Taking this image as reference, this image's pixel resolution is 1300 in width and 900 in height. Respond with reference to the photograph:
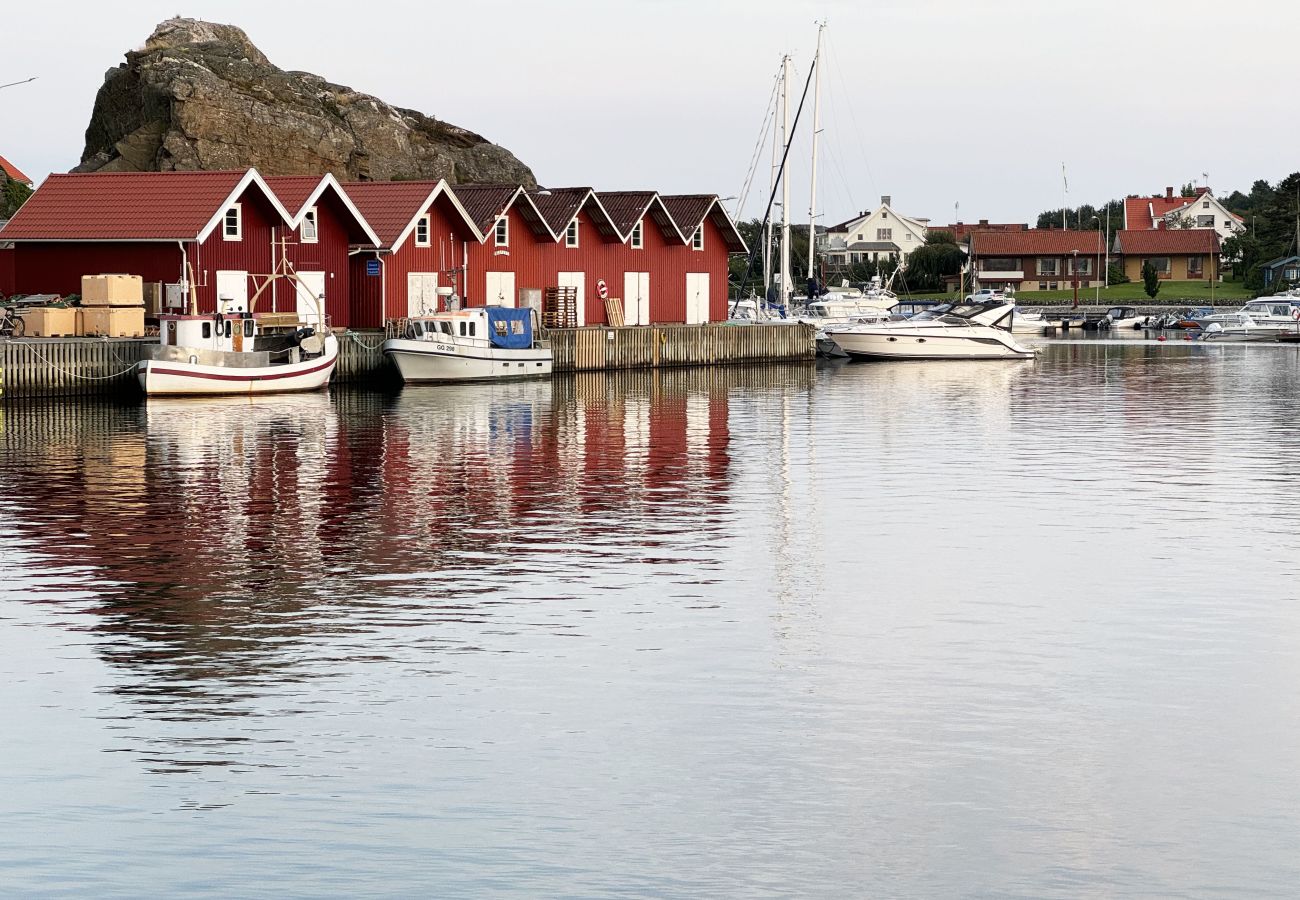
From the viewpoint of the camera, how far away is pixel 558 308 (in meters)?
70.9

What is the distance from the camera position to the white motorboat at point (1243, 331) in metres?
111

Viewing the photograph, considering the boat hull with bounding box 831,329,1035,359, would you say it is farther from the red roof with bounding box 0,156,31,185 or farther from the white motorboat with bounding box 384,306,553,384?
the red roof with bounding box 0,156,31,185

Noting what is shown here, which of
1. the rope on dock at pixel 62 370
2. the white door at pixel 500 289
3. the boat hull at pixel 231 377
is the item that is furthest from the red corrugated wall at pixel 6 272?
the white door at pixel 500 289

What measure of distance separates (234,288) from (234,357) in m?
5.58

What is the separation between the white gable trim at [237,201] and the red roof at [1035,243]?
115m

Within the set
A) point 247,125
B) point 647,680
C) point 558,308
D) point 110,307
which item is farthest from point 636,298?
point 647,680

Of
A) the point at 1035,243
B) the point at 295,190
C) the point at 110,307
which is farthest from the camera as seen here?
the point at 1035,243

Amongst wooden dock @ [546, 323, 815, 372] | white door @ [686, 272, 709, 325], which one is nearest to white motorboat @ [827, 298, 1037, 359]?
wooden dock @ [546, 323, 815, 372]

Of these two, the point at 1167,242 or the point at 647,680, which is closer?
the point at 647,680

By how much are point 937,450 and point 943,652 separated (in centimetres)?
2155

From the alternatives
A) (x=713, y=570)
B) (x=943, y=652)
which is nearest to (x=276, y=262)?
(x=713, y=570)

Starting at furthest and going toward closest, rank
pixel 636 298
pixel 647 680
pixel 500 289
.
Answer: pixel 636 298
pixel 500 289
pixel 647 680

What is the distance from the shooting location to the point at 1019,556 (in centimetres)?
2297

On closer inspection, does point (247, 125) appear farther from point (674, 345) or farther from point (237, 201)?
point (237, 201)
